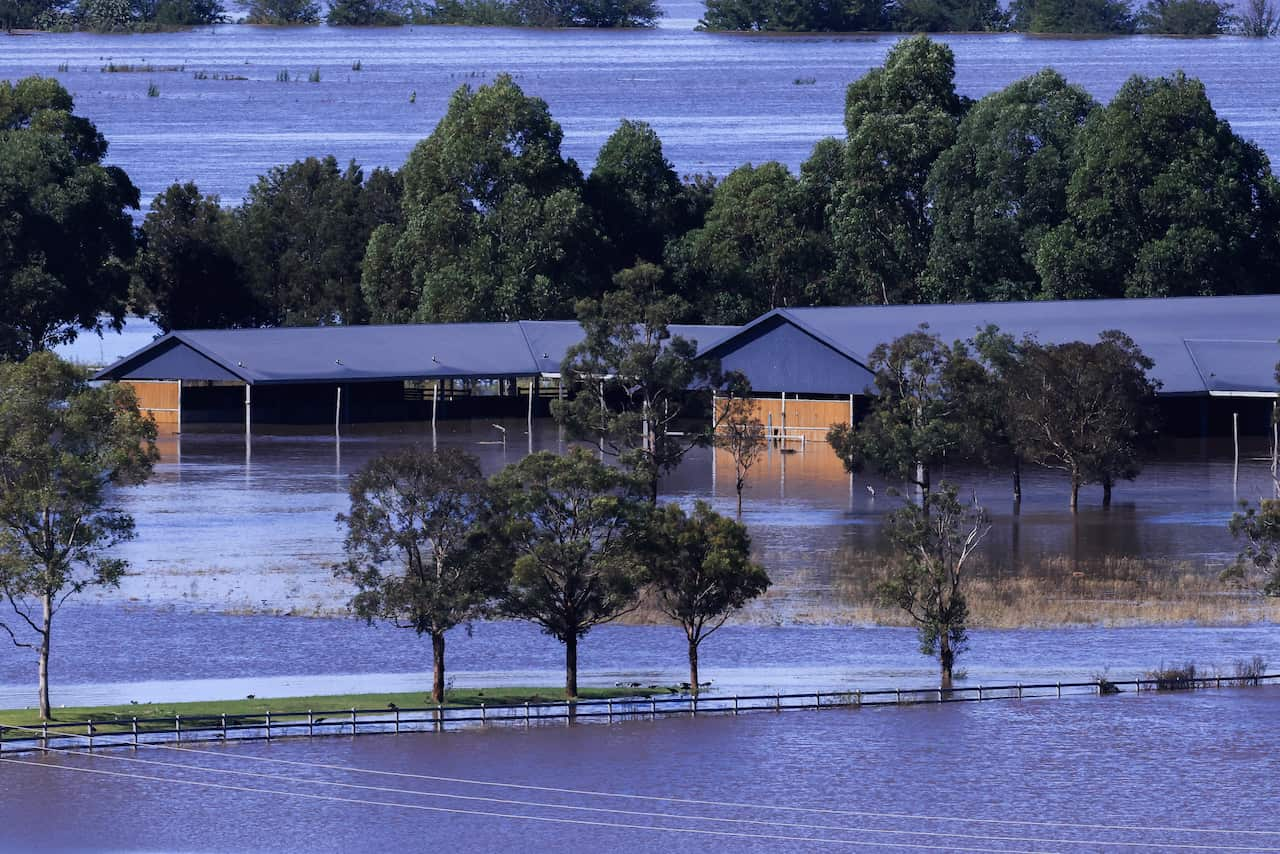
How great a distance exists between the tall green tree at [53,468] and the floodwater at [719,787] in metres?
4.63

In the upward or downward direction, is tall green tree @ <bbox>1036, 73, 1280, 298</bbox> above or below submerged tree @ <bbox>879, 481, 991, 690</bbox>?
above

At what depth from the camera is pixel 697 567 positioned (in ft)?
131

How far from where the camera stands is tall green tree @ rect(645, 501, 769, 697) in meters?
39.4

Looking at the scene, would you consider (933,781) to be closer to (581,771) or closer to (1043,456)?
(581,771)

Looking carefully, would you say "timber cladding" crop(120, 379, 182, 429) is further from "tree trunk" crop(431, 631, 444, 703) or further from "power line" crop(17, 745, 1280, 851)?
"power line" crop(17, 745, 1280, 851)

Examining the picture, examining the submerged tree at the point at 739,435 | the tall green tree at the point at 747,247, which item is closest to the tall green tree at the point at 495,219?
the tall green tree at the point at 747,247

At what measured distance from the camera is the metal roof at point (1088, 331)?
7525cm

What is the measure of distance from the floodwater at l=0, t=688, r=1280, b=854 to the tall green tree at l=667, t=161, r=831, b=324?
58414 millimetres

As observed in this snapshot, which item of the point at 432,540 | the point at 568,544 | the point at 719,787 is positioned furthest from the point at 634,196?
the point at 719,787

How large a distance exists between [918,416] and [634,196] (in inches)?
1580

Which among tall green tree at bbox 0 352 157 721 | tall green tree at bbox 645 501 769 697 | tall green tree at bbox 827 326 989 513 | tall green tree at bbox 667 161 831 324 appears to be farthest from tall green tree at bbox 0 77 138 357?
tall green tree at bbox 645 501 769 697

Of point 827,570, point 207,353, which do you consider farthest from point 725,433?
point 207,353

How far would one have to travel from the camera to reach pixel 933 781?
34.1 meters

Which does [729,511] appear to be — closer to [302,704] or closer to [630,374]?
[630,374]
